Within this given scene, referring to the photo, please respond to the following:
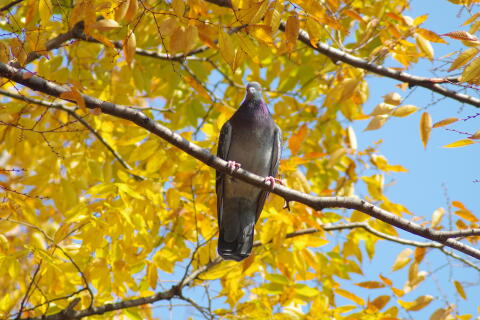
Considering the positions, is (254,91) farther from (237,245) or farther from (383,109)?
(383,109)

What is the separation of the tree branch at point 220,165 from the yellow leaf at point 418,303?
838 mm

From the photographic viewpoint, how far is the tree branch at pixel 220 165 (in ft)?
8.80

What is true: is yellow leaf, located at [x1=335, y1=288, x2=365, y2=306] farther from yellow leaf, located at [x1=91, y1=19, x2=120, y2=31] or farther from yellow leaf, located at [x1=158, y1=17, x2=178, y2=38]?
yellow leaf, located at [x1=91, y1=19, x2=120, y2=31]

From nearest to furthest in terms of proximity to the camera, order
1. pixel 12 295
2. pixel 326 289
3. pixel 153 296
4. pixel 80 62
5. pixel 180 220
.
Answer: pixel 153 296 < pixel 326 289 < pixel 180 220 < pixel 80 62 < pixel 12 295

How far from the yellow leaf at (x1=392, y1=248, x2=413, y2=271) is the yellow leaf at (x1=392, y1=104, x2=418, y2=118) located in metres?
1.33

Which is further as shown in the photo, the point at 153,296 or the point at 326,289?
the point at 326,289

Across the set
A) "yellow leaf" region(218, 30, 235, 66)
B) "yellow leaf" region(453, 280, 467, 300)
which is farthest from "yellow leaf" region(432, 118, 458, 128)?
"yellow leaf" region(453, 280, 467, 300)

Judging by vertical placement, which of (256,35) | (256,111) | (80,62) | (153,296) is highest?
(80,62)

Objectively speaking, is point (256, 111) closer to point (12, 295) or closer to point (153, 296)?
point (153, 296)

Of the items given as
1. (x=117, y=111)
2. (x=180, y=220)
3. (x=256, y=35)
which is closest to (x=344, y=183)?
(x=180, y=220)

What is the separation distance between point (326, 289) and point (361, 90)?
1.87 metres

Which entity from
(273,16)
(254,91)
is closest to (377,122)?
(273,16)

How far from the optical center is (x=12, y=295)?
550 cm

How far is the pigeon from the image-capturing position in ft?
14.8
